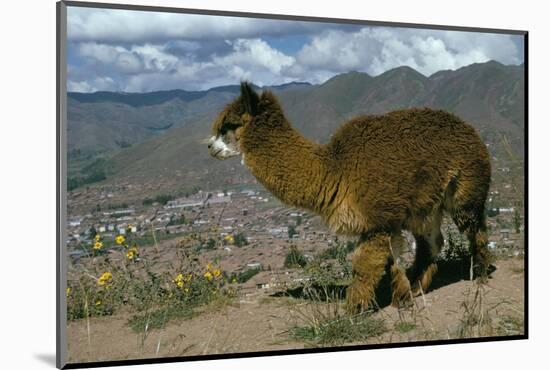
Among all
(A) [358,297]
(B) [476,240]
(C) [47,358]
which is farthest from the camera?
(B) [476,240]

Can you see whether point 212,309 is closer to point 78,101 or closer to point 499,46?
point 78,101

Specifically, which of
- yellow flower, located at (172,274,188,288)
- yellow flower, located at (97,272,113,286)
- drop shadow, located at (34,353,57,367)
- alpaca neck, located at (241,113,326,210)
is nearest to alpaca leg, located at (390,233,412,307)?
alpaca neck, located at (241,113,326,210)

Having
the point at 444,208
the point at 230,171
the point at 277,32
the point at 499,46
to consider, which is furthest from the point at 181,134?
the point at 499,46

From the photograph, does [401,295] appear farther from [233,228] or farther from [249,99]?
[249,99]

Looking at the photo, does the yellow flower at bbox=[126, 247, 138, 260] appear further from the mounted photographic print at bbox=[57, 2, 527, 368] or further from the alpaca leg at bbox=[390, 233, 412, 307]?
the alpaca leg at bbox=[390, 233, 412, 307]

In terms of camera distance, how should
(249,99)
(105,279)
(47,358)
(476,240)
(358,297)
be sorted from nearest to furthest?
(47,358) → (249,99) → (358,297) → (105,279) → (476,240)

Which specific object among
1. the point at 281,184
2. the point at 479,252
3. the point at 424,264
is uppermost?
the point at 281,184

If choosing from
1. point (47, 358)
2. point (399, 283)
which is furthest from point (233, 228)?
point (47, 358)
